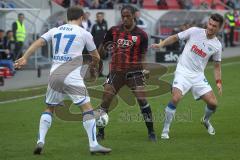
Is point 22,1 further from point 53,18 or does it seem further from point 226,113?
point 226,113

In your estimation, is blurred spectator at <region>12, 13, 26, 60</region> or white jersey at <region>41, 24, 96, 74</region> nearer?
white jersey at <region>41, 24, 96, 74</region>

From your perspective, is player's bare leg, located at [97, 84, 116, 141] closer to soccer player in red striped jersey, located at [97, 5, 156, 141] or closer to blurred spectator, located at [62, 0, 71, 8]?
soccer player in red striped jersey, located at [97, 5, 156, 141]

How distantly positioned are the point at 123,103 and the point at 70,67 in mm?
7353

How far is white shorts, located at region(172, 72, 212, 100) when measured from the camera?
1250cm

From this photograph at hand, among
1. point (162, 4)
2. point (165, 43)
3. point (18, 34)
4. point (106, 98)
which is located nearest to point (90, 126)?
point (106, 98)

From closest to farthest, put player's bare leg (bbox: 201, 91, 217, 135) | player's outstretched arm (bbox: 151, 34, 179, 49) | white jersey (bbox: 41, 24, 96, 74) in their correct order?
white jersey (bbox: 41, 24, 96, 74) < player's outstretched arm (bbox: 151, 34, 179, 49) < player's bare leg (bbox: 201, 91, 217, 135)

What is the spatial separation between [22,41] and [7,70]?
11.9 ft

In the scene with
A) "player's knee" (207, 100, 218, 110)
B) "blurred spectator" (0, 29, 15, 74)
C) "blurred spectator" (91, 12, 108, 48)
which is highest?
"player's knee" (207, 100, 218, 110)

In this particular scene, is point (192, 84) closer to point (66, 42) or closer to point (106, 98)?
point (106, 98)

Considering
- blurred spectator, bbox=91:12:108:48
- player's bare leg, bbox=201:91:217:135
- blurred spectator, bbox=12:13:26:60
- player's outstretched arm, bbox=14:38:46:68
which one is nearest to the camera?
player's outstretched arm, bbox=14:38:46:68

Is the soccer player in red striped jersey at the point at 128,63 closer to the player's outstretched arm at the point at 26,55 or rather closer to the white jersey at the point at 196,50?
the white jersey at the point at 196,50

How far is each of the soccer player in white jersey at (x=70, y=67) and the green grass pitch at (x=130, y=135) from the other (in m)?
0.45

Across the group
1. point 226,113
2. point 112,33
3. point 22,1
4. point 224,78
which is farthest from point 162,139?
point 22,1

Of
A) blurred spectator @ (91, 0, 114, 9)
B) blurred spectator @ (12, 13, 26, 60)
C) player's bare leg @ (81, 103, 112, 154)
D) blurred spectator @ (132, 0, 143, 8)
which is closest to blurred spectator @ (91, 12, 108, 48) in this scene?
blurred spectator @ (12, 13, 26, 60)
